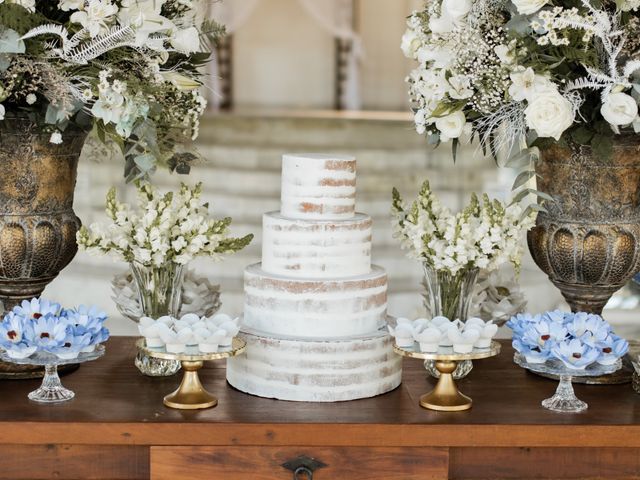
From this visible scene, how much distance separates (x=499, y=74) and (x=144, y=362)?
973mm

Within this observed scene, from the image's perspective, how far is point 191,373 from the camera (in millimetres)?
1886

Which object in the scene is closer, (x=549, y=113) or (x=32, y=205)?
(x=549, y=113)

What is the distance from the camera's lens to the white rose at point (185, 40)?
6.68 ft

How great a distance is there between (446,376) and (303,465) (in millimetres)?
342

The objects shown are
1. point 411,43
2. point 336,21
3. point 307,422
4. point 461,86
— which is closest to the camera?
point 307,422

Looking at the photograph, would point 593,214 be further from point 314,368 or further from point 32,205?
point 32,205

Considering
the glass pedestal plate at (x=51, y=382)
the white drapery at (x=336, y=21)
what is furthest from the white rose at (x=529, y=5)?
the white drapery at (x=336, y=21)

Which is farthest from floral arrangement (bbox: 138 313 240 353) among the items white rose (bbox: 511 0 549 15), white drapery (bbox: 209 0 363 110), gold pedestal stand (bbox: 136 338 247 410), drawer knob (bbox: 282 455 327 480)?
white drapery (bbox: 209 0 363 110)

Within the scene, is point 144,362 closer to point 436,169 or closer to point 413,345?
point 413,345

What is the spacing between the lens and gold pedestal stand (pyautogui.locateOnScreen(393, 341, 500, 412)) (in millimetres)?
1841

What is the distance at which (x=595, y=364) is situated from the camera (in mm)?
1877

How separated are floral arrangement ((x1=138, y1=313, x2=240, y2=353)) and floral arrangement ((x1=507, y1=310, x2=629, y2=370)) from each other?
1.86 feet

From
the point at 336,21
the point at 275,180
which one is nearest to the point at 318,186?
the point at 275,180

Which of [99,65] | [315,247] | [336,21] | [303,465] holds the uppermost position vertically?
[336,21]
